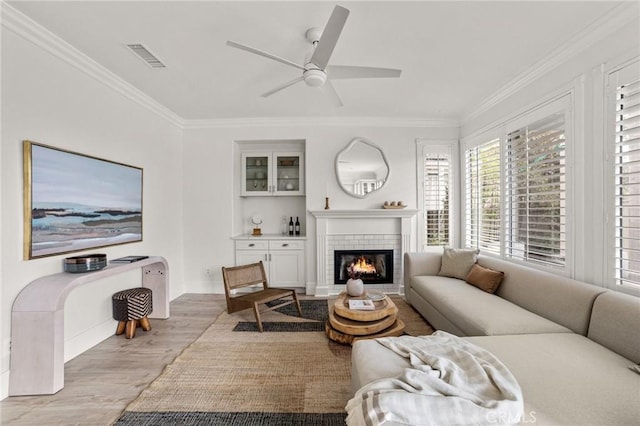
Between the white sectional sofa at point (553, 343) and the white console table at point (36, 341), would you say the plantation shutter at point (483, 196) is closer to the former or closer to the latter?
the white sectional sofa at point (553, 343)

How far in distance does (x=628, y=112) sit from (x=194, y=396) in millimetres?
3678

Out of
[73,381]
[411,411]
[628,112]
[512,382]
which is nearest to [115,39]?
[73,381]

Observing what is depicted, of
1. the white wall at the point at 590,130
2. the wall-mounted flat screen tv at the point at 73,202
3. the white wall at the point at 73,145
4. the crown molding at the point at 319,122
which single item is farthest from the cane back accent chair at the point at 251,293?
the white wall at the point at 590,130

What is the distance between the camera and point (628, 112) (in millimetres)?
1896

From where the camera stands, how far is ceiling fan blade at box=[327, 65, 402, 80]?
215 cm

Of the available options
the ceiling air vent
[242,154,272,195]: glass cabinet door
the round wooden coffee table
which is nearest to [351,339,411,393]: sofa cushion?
the round wooden coffee table

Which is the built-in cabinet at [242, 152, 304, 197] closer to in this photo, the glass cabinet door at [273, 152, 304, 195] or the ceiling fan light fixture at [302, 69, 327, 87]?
the glass cabinet door at [273, 152, 304, 195]

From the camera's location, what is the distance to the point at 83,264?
2.28m

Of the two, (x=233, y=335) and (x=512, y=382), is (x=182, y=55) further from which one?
(x=512, y=382)

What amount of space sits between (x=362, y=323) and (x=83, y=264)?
8.13ft

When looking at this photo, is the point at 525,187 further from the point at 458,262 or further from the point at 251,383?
the point at 251,383

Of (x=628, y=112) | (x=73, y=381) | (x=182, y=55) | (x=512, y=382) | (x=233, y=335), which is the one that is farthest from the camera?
(x=233, y=335)

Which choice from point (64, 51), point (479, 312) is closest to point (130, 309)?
point (64, 51)

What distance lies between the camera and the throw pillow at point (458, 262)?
10.5ft
